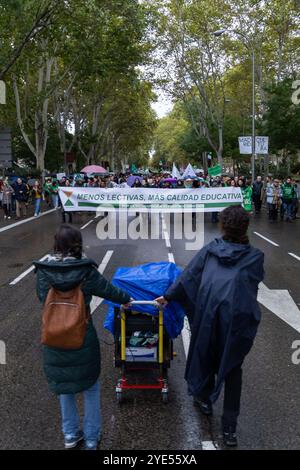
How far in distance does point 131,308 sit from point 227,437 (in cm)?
125

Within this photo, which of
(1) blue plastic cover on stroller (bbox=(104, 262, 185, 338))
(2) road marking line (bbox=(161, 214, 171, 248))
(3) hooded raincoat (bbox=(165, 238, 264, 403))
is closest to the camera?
(3) hooded raincoat (bbox=(165, 238, 264, 403))

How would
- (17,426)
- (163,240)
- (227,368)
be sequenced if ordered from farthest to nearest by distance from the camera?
(163,240) < (17,426) < (227,368)

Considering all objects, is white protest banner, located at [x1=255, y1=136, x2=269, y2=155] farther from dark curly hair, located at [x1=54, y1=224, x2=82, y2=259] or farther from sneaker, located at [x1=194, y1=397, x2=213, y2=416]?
dark curly hair, located at [x1=54, y1=224, x2=82, y2=259]

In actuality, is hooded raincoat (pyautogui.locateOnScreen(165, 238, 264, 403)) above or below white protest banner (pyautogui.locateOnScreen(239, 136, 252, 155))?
below

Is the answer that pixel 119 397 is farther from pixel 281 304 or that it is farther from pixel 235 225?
pixel 281 304

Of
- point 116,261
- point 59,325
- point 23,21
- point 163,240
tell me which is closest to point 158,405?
point 59,325

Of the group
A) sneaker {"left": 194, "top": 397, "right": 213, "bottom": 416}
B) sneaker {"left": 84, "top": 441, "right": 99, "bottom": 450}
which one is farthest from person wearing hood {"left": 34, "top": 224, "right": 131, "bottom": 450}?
sneaker {"left": 194, "top": 397, "right": 213, "bottom": 416}

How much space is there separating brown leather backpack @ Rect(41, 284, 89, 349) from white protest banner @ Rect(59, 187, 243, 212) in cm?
1271

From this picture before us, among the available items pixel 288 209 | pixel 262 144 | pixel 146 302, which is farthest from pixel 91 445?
pixel 262 144

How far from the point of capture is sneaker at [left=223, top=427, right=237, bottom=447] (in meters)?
3.52

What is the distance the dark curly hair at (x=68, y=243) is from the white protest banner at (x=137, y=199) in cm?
1257

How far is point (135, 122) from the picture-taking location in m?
62.9
